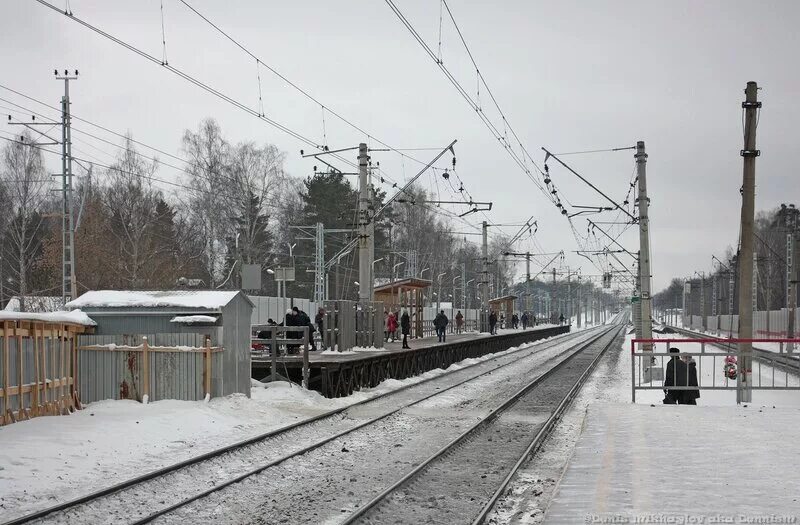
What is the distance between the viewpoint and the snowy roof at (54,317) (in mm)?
12578

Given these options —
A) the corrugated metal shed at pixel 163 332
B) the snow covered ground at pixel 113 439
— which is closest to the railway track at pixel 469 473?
the snow covered ground at pixel 113 439

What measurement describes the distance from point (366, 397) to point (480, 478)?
33.1ft

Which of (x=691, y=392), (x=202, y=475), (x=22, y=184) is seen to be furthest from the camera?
(x=22, y=184)

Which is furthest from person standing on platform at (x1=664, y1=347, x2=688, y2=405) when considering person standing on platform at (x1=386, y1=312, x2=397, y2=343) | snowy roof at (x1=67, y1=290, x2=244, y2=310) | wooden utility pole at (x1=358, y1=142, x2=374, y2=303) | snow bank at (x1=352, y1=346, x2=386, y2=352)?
person standing on platform at (x1=386, y1=312, x2=397, y2=343)

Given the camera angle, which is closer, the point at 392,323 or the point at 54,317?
the point at 54,317

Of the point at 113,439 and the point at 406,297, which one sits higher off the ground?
the point at 406,297

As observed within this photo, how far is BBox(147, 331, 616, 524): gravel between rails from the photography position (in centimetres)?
911

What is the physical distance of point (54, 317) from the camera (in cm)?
1448

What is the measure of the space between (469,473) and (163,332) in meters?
7.26

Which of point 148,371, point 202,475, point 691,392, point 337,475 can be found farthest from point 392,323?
point 202,475

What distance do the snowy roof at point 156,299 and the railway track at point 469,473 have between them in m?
5.26

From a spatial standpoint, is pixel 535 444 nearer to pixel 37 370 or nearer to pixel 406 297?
pixel 37 370

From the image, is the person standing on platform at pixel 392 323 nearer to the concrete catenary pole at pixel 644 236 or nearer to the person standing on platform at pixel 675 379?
the concrete catenary pole at pixel 644 236

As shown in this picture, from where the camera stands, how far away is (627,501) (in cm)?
888
